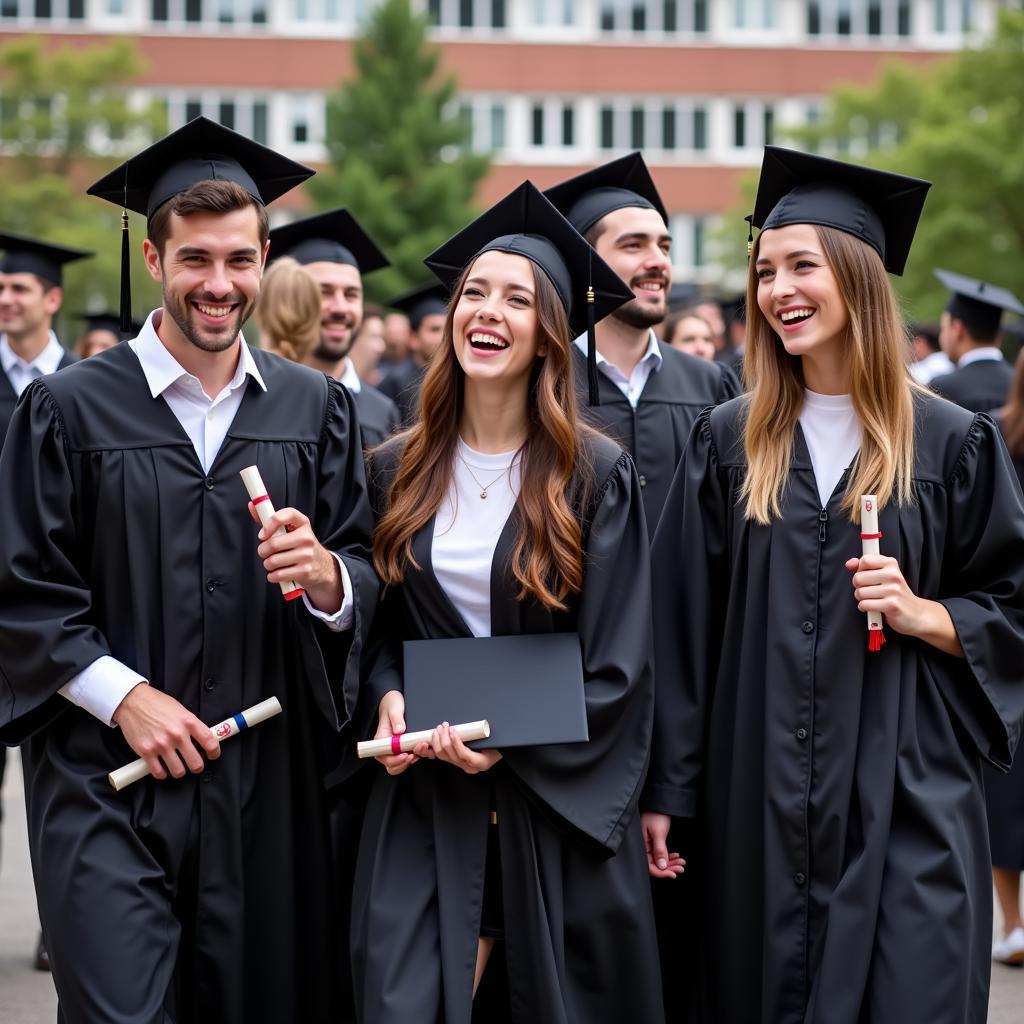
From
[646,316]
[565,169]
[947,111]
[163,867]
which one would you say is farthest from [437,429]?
[565,169]

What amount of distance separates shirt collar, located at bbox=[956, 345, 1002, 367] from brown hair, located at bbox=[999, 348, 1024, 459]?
1.59 metres

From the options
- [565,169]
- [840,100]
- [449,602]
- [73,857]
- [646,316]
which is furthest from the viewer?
[565,169]

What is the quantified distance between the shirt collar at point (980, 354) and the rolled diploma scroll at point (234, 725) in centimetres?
543

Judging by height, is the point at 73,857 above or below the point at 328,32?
below

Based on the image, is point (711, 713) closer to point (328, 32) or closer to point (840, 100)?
point (840, 100)

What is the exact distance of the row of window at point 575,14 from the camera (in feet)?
148

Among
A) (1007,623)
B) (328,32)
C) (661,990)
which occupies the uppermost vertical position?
(328,32)

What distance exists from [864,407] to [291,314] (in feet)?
10.6

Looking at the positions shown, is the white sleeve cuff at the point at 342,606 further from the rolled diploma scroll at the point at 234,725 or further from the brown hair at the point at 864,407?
the brown hair at the point at 864,407

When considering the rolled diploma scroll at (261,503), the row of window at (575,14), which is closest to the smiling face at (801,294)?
the rolled diploma scroll at (261,503)

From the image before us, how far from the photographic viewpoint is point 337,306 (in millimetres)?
7375

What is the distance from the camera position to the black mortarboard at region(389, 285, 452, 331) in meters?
11.0

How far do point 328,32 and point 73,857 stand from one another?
4413 centimetres

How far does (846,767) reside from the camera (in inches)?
160
